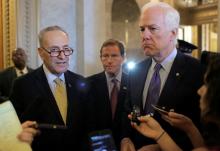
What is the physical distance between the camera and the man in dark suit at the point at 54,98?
7.97ft

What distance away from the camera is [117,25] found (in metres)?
6.98

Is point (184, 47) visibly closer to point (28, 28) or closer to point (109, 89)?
point (109, 89)

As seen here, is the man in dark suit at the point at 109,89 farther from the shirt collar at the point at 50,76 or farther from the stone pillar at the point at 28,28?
the stone pillar at the point at 28,28

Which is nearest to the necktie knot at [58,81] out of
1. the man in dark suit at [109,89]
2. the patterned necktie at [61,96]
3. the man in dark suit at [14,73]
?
the patterned necktie at [61,96]

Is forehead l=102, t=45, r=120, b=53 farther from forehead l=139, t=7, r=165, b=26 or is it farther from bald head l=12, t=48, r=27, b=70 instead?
bald head l=12, t=48, r=27, b=70

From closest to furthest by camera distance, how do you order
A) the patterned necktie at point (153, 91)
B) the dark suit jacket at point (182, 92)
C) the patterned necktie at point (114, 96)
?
the dark suit jacket at point (182, 92), the patterned necktie at point (153, 91), the patterned necktie at point (114, 96)

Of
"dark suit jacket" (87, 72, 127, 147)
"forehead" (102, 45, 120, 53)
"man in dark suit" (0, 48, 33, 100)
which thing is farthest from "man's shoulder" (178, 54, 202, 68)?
"man in dark suit" (0, 48, 33, 100)

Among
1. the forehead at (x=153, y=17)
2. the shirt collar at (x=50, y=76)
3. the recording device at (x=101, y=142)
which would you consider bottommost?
the recording device at (x=101, y=142)

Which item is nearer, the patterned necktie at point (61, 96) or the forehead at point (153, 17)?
the forehead at point (153, 17)

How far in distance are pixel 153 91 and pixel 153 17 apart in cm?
42

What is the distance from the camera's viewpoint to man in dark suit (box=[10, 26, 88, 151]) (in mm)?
2428

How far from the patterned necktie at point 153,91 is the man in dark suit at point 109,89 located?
1.74 ft

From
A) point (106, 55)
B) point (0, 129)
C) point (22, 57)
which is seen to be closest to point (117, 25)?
point (22, 57)

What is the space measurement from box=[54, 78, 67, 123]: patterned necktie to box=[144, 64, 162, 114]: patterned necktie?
0.50 m
